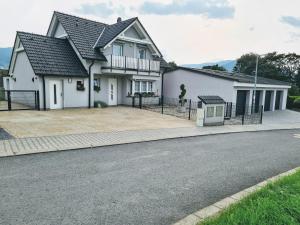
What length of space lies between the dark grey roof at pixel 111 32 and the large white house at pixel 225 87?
6.77m

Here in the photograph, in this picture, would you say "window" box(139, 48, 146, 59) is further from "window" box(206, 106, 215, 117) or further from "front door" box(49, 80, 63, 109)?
"window" box(206, 106, 215, 117)

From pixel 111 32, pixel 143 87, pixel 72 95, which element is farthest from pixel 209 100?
pixel 111 32

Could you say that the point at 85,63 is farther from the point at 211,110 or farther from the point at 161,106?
the point at 211,110

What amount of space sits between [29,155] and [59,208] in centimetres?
358

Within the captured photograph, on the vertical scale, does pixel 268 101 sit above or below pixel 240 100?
below

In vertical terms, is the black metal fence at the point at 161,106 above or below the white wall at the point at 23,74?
below

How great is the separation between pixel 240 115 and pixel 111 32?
1339 centimetres

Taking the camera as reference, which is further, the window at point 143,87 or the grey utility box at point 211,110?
the window at point 143,87

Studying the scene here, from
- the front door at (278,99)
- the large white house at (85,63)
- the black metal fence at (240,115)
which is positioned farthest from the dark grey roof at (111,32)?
the front door at (278,99)

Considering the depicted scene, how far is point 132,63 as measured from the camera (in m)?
21.3

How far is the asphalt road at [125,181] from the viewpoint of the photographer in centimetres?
384

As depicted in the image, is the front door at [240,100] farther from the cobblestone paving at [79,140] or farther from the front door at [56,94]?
the front door at [56,94]

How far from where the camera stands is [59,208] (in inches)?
156

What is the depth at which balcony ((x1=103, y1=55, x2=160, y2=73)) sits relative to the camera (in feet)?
65.2
